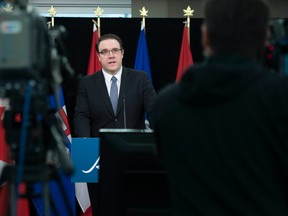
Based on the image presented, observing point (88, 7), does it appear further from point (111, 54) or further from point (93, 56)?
point (111, 54)

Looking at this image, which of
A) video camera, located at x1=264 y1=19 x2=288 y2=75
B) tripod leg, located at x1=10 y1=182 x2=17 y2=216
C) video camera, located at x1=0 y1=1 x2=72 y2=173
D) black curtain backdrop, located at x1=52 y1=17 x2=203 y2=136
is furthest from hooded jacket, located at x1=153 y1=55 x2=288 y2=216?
black curtain backdrop, located at x1=52 y1=17 x2=203 y2=136

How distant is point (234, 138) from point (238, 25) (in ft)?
1.00

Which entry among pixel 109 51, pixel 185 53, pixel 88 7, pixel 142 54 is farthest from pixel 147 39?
pixel 88 7

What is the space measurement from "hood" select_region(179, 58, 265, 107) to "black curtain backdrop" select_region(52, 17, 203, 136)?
4256mm

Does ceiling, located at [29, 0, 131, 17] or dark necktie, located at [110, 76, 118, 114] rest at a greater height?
ceiling, located at [29, 0, 131, 17]

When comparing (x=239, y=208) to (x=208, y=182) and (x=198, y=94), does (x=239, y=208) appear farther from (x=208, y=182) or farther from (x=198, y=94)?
(x=198, y=94)

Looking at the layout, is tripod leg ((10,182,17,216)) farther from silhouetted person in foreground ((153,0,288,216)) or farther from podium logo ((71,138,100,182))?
podium logo ((71,138,100,182))

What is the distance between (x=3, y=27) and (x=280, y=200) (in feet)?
3.10

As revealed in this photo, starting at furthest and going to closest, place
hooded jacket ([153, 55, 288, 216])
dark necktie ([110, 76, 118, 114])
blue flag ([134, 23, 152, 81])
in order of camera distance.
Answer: blue flag ([134, 23, 152, 81]) < dark necktie ([110, 76, 118, 114]) < hooded jacket ([153, 55, 288, 216])

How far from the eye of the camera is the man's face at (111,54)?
15.0 feet

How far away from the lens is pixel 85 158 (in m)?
3.38

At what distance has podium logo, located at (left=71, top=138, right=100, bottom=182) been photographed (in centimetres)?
335

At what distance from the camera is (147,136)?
2068 mm

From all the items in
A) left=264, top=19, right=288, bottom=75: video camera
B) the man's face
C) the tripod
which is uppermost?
the man's face
